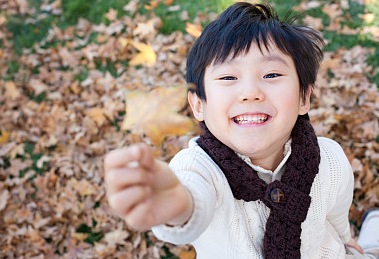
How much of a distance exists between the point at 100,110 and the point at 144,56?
3.08ft

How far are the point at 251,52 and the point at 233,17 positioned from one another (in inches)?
8.4

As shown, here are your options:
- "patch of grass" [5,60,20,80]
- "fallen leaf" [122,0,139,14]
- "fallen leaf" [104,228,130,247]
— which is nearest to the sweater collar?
"fallen leaf" [104,228,130,247]

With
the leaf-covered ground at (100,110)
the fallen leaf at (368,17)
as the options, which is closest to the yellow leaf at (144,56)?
the leaf-covered ground at (100,110)

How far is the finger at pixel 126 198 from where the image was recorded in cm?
82

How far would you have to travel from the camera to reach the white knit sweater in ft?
4.46

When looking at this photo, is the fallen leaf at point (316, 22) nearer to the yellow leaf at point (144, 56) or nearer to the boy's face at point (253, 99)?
the yellow leaf at point (144, 56)

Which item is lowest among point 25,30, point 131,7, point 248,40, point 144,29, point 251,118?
point 25,30

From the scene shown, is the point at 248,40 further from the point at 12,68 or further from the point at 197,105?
the point at 12,68

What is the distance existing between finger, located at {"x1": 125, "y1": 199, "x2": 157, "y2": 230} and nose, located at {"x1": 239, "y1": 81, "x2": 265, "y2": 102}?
1.93ft

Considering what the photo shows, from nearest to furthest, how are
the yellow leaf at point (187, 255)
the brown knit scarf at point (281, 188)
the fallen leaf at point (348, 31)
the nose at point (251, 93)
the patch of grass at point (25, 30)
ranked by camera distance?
the nose at point (251, 93) < the brown knit scarf at point (281, 188) < the yellow leaf at point (187, 255) < the fallen leaf at point (348, 31) < the patch of grass at point (25, 30)

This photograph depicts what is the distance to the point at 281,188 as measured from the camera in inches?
55.6

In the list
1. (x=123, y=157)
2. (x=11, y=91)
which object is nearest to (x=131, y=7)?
(x=11, y=91)

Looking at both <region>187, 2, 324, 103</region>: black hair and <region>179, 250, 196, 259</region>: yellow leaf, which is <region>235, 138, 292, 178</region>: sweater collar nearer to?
<region>187, 2, 324, 103</region>: black hair

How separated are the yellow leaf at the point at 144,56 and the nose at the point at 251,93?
270 centimetres
